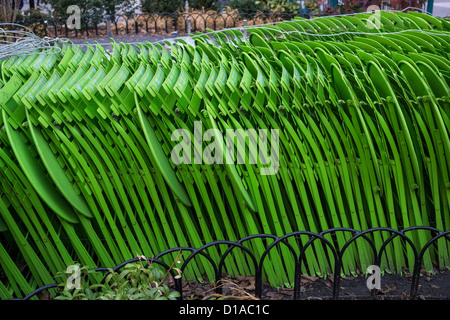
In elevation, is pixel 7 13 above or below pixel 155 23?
above

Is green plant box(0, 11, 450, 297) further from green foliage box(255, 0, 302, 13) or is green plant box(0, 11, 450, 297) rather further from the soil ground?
green foliage box(255, 0, 302, 13)

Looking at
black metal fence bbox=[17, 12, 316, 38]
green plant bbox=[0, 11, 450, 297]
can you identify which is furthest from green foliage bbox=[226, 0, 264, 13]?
green plant bbox=[0, 11, 450, 297]

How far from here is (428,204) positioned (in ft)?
12.9

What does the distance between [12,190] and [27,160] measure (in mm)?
266

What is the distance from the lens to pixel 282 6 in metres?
14.9

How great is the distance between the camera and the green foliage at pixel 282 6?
48.4 feet

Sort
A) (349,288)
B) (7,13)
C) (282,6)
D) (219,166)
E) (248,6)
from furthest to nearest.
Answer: (248,6) < (282,6) < (7,13) < (349,288) < (219,166)

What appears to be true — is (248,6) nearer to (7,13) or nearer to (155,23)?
(155,23)

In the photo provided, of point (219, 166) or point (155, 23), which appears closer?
point (219, 166)

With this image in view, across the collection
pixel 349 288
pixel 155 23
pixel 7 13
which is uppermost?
pixel 7 13

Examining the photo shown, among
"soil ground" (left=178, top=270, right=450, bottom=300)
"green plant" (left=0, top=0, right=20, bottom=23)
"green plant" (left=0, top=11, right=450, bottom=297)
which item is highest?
"green plant" (left=0, top=0, right=20, bottom=23)

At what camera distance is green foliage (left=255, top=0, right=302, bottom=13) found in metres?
14.8

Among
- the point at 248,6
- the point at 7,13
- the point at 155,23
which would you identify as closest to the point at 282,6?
the point at 248,6
